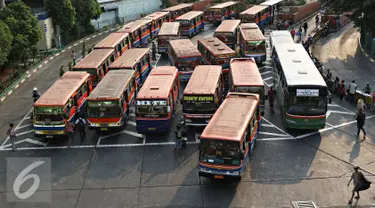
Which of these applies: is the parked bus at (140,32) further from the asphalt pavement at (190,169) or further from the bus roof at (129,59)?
the asphalt pavement at (190,169)

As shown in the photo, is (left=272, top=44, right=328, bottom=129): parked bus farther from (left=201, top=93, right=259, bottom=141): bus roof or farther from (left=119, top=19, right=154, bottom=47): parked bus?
(left=119, top=19, right=154, bottom=47): parked bus

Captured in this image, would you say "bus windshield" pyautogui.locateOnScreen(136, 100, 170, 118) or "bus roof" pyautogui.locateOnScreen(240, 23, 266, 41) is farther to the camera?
"bus roof" pyautogui.locateOnScreen(240, 23, 266, 41)

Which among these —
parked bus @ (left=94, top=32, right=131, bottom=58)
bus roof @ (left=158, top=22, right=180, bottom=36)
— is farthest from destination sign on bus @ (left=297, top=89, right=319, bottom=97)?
bus roof @ (left=158, top=22, right=180, bottom=36)

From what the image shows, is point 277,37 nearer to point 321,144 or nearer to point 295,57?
point 295,57

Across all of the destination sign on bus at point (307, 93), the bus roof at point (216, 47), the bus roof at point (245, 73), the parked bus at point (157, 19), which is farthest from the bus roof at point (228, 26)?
the destination sign on bus at point (307, 93)

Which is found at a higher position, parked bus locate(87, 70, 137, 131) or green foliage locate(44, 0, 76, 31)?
green foliage locate(44, 0, 76, 31)

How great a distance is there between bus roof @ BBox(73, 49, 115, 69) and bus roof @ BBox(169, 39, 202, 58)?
17.3 ft

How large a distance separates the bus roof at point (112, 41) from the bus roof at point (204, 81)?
34.9ft

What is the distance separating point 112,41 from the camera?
34625 mm

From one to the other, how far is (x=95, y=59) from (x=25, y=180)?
1263 centimetres

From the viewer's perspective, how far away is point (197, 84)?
22703 millimetres

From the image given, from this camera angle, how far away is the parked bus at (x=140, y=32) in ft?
130

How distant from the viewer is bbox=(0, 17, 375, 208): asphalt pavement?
16.3 meters

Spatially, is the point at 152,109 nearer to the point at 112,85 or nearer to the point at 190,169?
the point at 112,85
